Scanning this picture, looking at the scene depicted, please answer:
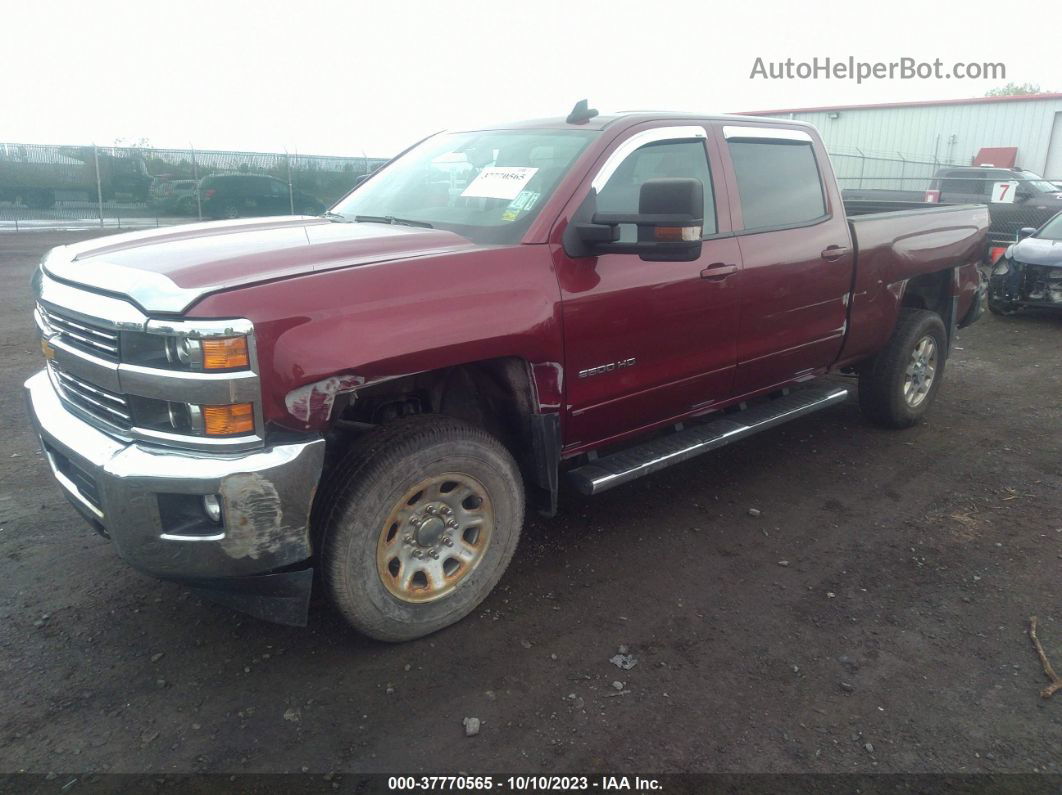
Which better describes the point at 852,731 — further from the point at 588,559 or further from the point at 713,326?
the point at 713,326

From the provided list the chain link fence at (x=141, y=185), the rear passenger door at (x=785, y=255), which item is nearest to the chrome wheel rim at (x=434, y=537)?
the rear passenger door at (x=785, y=255)

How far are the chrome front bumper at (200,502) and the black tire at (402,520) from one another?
Result: 0.17 m

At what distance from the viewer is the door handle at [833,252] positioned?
434cm

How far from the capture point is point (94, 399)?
275cm

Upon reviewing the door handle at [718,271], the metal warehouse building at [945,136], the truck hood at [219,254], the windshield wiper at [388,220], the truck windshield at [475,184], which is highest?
the metal warehouse building at [945,136]

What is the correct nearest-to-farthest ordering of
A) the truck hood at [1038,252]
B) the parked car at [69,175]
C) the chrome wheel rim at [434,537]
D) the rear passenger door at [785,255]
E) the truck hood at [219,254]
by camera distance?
1. the truck hood at [219,254]
2. the chrome wheel rim at [434,537]
3. the rear passenger door at [785,255]
4. the truck hood at [1038,252]
5. the parked car at [69,175]

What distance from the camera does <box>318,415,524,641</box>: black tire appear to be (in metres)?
2.74

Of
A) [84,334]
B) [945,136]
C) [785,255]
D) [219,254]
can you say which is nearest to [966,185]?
[945,136]

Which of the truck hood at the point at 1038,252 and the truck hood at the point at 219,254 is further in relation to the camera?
the truck hood at the point at 1038,252

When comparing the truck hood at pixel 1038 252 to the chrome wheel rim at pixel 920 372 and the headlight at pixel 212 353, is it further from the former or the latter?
the headlight at pixel 212 353

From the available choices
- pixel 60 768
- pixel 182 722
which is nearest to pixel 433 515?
pixel 182 722

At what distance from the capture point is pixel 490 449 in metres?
3.06

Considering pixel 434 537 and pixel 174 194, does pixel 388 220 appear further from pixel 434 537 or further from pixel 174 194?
pixel 174 194

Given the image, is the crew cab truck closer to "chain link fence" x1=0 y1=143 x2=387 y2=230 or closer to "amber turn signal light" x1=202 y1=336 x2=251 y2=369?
"amber turn signal light" x1=202 y1=336 x2=251 y2=369
